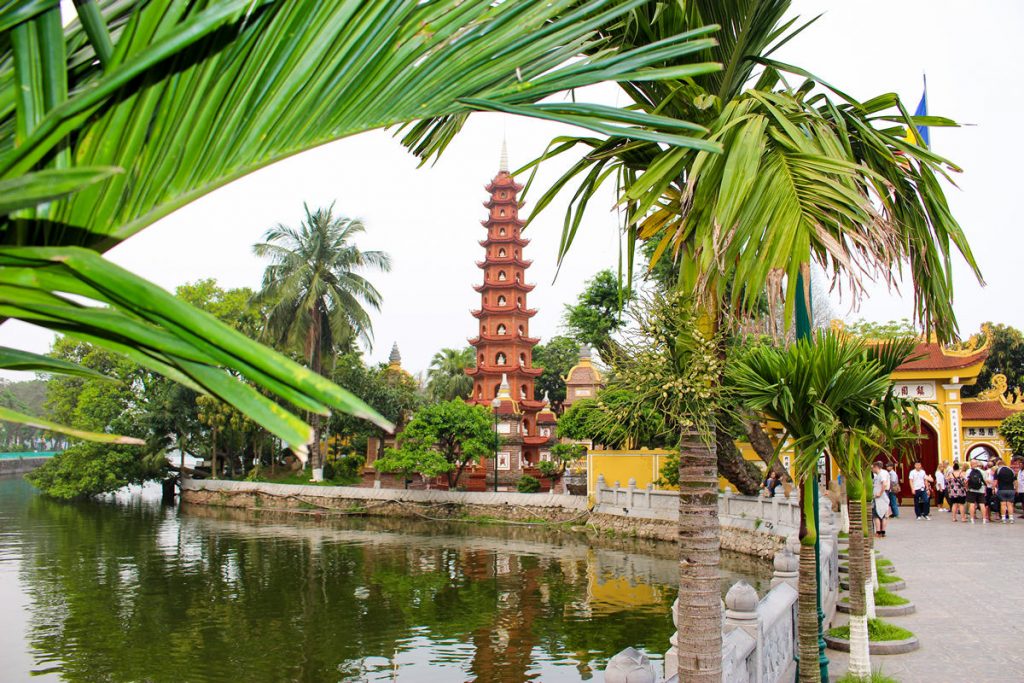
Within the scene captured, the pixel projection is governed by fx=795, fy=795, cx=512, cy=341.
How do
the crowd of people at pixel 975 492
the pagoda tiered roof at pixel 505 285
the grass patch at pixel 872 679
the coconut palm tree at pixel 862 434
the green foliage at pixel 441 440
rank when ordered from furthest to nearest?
1. the pagoda tiered roof at pixel 505 285
2. the green foliage at pixel 441 440
3. the crowd of people at pixel 975 492
4. the grass patch at pixel 872 679
5. the coconut palm tree at pixel 862 434

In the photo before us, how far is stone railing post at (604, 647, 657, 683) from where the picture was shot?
378 centimetres

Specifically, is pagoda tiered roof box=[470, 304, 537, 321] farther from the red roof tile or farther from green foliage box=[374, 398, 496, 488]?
the red roof tile

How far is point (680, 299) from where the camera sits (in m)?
4.20

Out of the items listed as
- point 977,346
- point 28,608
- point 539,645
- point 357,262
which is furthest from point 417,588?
point 357,262

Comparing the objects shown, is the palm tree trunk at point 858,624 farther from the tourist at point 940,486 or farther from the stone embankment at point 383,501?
the stone embankment at point 383,501

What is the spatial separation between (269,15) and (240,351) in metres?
0.63

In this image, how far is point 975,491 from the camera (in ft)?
54.6

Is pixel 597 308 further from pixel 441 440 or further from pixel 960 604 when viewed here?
pixel 960 604

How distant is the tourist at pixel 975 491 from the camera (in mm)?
16469

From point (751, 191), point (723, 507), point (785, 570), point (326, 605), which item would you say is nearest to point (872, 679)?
point (785, 570)

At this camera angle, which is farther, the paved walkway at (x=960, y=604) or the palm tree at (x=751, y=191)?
the paved walkway at (x=960, y=604)

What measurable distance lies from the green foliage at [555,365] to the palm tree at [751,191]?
42.9 m

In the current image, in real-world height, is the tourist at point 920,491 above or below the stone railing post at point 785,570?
below

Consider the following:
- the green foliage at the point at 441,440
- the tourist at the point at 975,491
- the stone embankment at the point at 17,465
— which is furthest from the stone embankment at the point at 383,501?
the stone embankment at the point at 17,465
